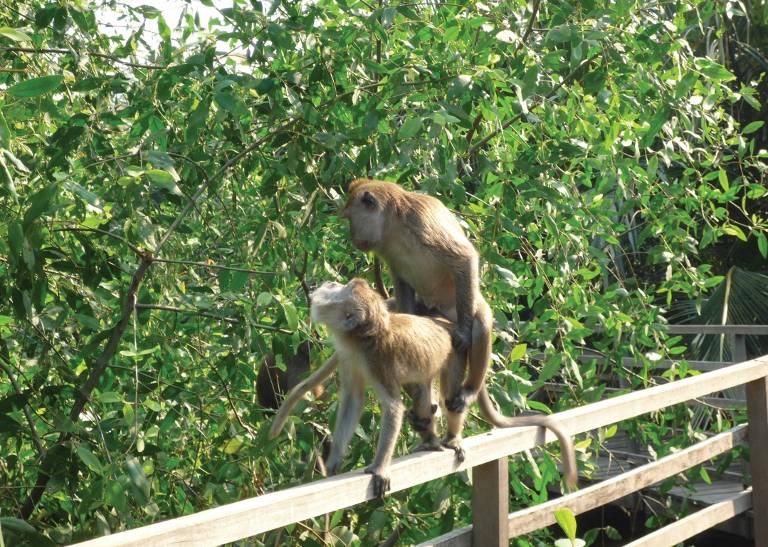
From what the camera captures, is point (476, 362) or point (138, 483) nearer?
point (138, 483)

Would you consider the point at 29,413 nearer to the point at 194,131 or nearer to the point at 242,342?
the point at 242,342

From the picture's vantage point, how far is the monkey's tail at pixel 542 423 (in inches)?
130

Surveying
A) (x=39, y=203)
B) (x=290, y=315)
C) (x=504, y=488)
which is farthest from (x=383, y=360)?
(x=39, y=203)

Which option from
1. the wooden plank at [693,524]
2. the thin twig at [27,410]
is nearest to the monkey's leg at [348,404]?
the thin twig at [27,410]

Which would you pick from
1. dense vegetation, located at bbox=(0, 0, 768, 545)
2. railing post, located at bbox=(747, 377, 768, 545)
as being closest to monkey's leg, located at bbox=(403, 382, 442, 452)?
dense vegetation, located at bbox=(0, 0, 768, 545)

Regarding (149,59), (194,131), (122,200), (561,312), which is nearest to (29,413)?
(122,200)

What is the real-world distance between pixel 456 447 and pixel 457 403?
492mm

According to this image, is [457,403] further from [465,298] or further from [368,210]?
[368,210]

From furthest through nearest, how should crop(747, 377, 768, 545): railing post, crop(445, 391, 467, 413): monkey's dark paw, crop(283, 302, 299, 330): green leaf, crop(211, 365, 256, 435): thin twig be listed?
1. crop(747, 377, 768, 545): railing post
2. crop(211, 365, 256, 435): thin twig
3. crop(445, 391, 467, 413): monkey's dark paw
4. crop(283, 302, 299, 330): green leaf

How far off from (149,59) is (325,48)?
2.98ft

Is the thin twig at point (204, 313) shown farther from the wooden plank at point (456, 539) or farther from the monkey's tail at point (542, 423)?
the wooden plank at point (456, 539)

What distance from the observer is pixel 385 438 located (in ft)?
9.76

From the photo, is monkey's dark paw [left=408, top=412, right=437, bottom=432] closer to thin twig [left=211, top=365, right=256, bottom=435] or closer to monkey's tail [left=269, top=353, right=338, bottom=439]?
monkey's tail [left=269, top=353, right=338, bottom=439]

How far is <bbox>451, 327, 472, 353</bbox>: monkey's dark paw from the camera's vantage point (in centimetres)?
356
